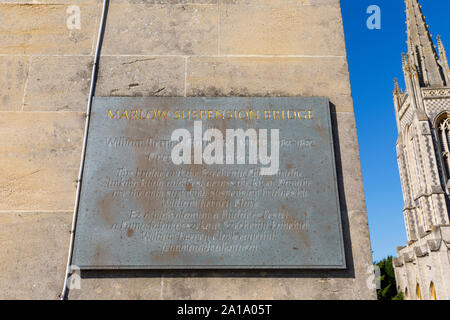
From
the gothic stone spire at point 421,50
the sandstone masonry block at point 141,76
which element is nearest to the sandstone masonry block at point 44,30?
the sandstone masonry block at point 141,76

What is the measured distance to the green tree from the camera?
50225 mm

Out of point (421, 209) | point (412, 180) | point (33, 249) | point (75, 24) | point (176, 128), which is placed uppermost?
point (412, 180)

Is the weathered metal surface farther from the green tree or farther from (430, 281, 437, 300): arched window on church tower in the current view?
the green tree

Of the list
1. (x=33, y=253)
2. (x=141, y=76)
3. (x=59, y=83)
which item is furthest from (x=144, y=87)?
(x=33, y=253)

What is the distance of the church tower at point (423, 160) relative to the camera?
35.9 m

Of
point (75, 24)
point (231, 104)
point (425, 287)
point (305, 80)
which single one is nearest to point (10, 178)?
point (75, 24)

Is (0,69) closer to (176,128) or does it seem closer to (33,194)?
(33,194)

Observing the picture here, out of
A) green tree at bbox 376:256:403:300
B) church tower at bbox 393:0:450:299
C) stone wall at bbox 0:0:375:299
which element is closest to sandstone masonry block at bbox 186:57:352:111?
stone wall at bbox 0:0:375:299

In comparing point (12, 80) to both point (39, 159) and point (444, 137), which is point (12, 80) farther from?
point (444, 137)

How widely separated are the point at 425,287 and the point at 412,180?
2069 centimetres

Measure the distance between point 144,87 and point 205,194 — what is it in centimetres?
175

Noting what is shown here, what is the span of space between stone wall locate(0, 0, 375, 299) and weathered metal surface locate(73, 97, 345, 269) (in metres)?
0.19

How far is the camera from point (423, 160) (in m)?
46.3

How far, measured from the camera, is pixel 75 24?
4918 millimetres
